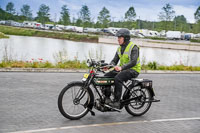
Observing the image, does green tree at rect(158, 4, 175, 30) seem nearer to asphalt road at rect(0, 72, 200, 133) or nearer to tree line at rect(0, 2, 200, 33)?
tree line at rect(0, 2, 200, 33)

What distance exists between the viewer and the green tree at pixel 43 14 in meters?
140

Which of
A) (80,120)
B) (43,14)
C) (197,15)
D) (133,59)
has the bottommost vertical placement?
(80,120)

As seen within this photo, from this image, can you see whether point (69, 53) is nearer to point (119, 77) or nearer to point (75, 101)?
point (119, 77)

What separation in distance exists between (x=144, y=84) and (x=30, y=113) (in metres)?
2.64

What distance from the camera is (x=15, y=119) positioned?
6.15 meters

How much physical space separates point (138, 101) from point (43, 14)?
140m

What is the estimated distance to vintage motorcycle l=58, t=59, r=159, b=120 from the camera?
6242 millimetres

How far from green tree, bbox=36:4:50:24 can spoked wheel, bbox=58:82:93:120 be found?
137143 millimetres

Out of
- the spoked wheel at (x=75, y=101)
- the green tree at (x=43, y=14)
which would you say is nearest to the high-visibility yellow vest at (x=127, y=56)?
the spoked wheel at (x=75, y=101)

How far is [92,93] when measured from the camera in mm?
6430

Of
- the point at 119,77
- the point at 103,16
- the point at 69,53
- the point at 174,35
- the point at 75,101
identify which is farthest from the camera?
the point at 103,16

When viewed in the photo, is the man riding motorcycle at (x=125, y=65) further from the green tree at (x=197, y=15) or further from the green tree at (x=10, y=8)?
the green tree at (x=10, y=8)

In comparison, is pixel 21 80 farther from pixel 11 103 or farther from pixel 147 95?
pixel 147 95

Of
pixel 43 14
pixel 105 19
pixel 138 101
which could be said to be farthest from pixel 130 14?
pixel 138 101
